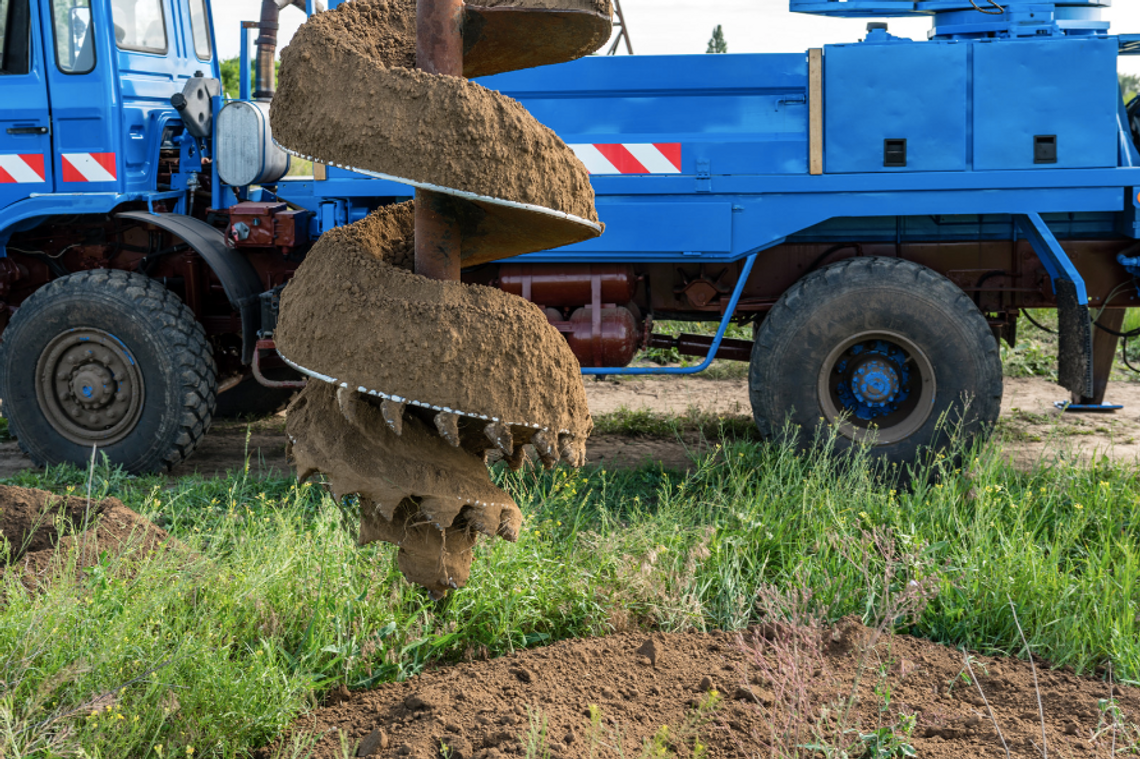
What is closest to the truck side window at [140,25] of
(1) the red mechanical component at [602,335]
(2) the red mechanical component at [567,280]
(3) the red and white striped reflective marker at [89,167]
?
(3) the red and white striped reflective marker at [89,167]

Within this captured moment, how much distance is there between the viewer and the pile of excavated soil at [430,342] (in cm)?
198

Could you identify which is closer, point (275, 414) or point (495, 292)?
point (495, 292)

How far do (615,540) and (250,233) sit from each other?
2.90 metres

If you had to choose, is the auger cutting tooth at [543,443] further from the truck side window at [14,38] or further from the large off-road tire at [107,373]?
the truck side window at [14,38]

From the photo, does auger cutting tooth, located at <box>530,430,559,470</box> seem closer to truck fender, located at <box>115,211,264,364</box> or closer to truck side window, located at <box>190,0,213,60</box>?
truck fender, located at <box>115,211,264,364</box>

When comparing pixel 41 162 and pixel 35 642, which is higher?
pixel 41 162

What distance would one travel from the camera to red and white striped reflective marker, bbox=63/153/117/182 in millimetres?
5383

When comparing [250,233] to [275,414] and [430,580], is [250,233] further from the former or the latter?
[430,580]

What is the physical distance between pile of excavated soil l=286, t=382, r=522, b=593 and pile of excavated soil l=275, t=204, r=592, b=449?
0.13 metres

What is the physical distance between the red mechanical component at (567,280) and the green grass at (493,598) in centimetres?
128

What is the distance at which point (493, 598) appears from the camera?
3.10 meters

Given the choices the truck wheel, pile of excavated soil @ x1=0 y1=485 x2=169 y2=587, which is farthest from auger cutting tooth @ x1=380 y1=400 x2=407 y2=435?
the truck wheel

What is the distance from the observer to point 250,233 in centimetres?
534

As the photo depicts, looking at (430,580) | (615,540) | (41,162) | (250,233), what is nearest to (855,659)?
(615,540)
